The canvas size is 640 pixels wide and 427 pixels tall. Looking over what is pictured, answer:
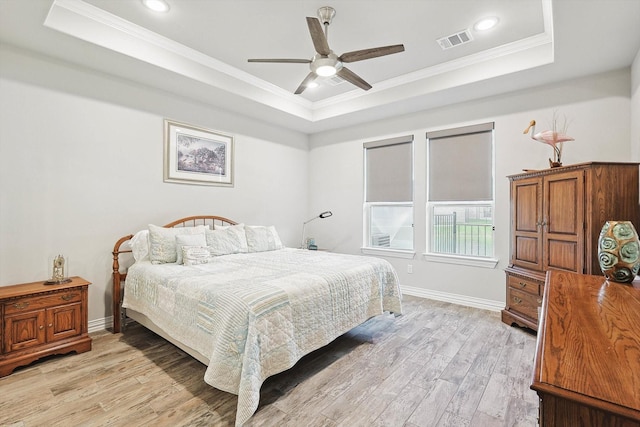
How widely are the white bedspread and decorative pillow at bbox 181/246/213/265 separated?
0.42 ft

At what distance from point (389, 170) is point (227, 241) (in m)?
2.65

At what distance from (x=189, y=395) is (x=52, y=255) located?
2080 millimetres

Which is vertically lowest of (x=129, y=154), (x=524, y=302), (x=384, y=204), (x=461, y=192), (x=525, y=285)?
(x=524, y=302)

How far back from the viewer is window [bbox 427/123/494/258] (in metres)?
3.93

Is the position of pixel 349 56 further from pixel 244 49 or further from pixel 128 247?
pixel 128 247

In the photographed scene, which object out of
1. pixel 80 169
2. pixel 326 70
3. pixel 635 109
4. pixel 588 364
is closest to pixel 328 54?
pixel 326 70

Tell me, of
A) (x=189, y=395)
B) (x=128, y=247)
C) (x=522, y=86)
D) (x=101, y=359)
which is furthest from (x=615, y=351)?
(x=128, y=247)

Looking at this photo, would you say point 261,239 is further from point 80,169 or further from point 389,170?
point 389,170

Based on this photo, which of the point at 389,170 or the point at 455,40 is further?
the point at 389,170

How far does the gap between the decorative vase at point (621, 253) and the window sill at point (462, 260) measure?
7.16 feet

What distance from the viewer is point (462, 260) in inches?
160

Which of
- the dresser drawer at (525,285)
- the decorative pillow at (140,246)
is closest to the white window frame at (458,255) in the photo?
the dresser drawer at (525,285)

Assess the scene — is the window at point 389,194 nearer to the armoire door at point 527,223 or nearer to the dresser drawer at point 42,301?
the armoire door at point 527,223

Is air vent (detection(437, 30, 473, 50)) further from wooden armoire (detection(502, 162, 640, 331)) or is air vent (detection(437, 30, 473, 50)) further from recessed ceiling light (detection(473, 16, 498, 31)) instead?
wooden armoire (detection(502, 162, 640, 331))
